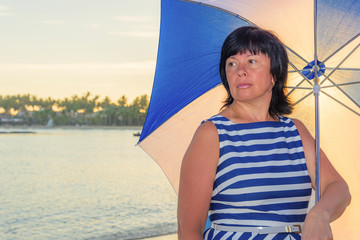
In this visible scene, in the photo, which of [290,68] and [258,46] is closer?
[258,46]

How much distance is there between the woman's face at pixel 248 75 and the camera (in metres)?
1.39

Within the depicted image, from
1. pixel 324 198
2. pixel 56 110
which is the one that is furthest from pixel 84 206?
pixel 56 110

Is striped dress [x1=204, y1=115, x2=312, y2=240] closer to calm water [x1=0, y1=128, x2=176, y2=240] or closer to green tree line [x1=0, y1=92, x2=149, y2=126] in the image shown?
calm water [x1=0, y1=128, x2=176, y2=240]

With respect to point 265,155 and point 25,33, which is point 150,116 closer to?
point 265,155

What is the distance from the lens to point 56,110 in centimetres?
14425

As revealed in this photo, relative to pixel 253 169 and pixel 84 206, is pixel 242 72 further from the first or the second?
pixel 84 206

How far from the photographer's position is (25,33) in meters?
102

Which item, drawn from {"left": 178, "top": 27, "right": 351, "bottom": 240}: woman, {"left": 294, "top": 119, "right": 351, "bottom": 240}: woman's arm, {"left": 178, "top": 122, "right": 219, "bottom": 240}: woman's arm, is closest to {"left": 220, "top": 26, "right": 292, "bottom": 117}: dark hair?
{"left": 178, "top": 27, "right": 351, "bottom": 240}: woman

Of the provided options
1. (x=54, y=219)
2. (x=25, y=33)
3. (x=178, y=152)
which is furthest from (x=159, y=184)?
(x=25, y=33)

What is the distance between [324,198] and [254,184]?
0.23m

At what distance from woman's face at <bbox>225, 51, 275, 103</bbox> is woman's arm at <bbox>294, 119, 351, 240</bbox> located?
0.19 m

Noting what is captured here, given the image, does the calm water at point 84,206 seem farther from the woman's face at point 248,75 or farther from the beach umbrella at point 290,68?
the woman's face at point 248,75

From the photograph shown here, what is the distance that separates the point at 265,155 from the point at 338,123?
1.31m

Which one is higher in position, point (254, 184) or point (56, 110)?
point (56, 110)
